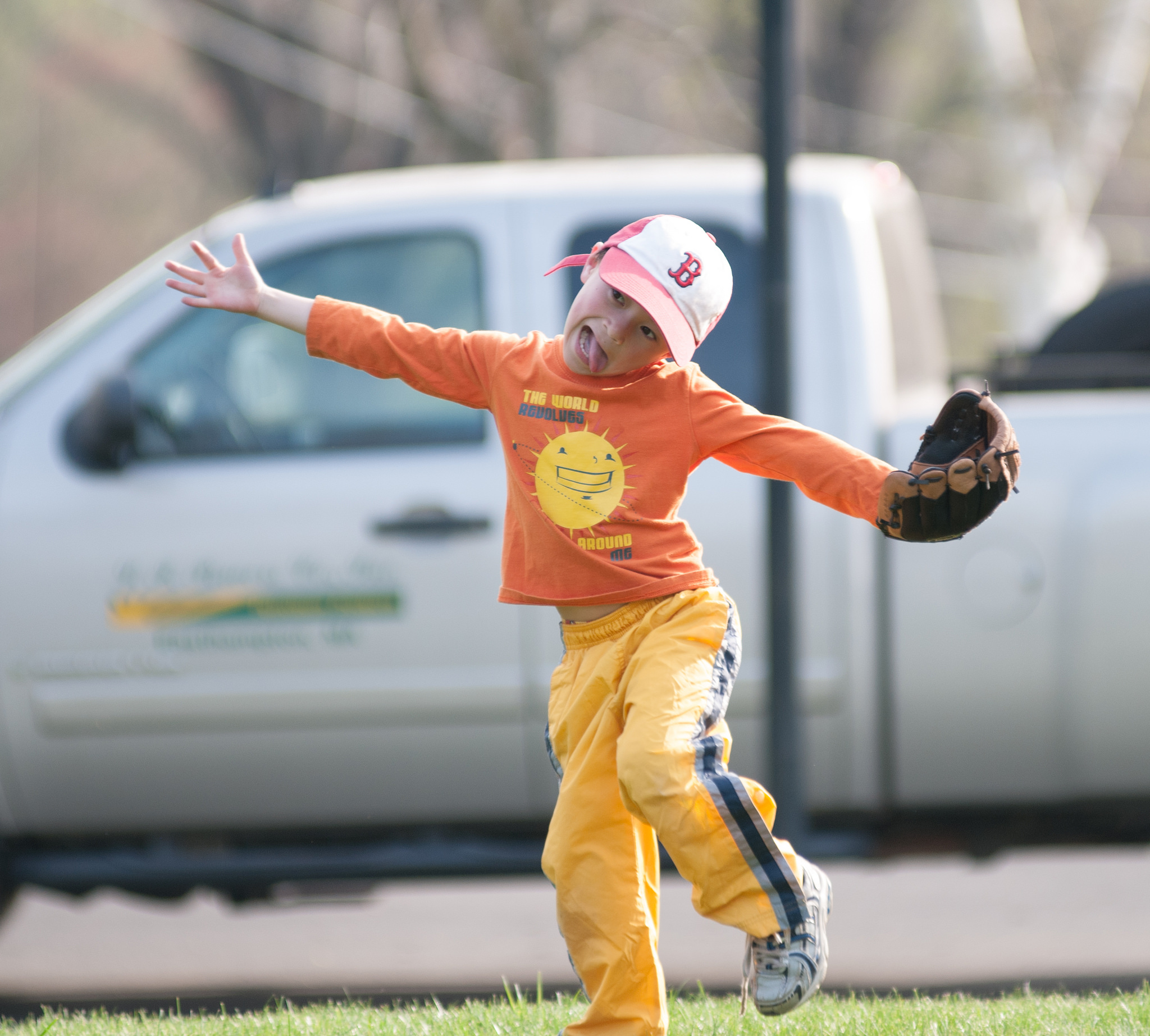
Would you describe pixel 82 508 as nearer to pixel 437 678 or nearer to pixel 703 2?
pixel 437 678

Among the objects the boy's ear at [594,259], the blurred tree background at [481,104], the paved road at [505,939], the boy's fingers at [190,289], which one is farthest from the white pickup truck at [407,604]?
the blurred tree background at [481,104]

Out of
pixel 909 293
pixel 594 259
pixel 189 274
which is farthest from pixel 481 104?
pixel 594 259

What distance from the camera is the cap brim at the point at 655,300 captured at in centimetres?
257

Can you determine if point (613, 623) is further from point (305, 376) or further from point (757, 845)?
point (305, 376)

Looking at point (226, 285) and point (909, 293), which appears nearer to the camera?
point (226, 285)

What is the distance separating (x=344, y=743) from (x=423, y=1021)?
1.10 metres

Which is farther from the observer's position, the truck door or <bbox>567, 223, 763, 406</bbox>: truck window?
<bbox>567, 223, 763, 406</bbox>: truck window

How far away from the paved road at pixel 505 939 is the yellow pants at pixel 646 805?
1483mm

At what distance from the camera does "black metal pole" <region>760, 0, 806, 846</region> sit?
13.4 ft

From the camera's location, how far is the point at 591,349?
8.71ft

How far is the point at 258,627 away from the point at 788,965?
207 centimetres

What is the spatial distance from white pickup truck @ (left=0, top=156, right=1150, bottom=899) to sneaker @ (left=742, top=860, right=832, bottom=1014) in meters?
1.60

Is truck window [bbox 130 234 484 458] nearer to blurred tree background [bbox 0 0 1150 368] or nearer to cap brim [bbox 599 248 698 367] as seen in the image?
cap brim [bbox 599 248 698 367]

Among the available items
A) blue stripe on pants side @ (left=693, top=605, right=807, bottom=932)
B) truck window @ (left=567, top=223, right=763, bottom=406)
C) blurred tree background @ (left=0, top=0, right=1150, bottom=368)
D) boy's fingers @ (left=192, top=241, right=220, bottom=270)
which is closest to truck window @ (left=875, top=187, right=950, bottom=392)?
truck window @ (left=567, top=223, right=763, bottom=406)
